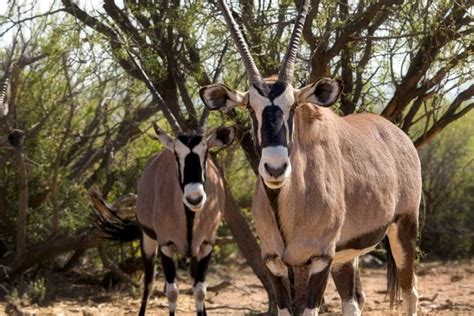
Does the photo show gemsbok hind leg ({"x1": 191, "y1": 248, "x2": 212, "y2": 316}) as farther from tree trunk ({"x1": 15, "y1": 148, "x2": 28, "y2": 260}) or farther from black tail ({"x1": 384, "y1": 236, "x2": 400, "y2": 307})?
tree trunk ({"x1": 15, "y1": 148, "x2": 28, "y2": 260})

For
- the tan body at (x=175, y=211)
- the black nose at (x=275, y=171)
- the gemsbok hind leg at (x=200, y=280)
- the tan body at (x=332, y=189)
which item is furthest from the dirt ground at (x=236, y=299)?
the black nose at (x=275, y=171)

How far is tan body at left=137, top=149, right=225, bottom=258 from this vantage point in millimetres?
8109

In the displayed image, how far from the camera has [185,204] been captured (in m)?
7.65

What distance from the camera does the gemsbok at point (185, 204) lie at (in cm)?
778

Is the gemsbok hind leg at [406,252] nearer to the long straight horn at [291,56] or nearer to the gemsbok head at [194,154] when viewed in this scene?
the long straight horn at [291,56]

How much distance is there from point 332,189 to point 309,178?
5.9 inches

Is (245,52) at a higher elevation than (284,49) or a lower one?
lower

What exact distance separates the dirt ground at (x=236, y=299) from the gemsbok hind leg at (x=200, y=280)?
112 centimetres

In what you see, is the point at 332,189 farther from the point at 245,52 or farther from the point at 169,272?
the point at 169,272

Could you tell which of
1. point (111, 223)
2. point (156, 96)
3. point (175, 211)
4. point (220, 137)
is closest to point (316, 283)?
point (220, 137)

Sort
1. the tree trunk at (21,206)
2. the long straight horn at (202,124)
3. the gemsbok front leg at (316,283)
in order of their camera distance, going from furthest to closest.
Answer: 1. the tree trunk at (21,206)
2. the long straight horn at (202,124)
3. the gemsbok front leg at (316,283)

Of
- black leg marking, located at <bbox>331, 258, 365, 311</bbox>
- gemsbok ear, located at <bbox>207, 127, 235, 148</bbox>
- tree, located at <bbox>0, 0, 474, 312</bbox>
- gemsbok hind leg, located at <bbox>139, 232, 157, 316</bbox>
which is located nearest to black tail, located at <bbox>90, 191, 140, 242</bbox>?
gemsbok hind leg, located at <bbox>139, 232, 157, 316</bbox>

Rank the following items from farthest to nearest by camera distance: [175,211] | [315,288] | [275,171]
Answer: [175,211]
[315,288]
[275,171]

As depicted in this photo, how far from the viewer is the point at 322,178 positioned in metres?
5.09
